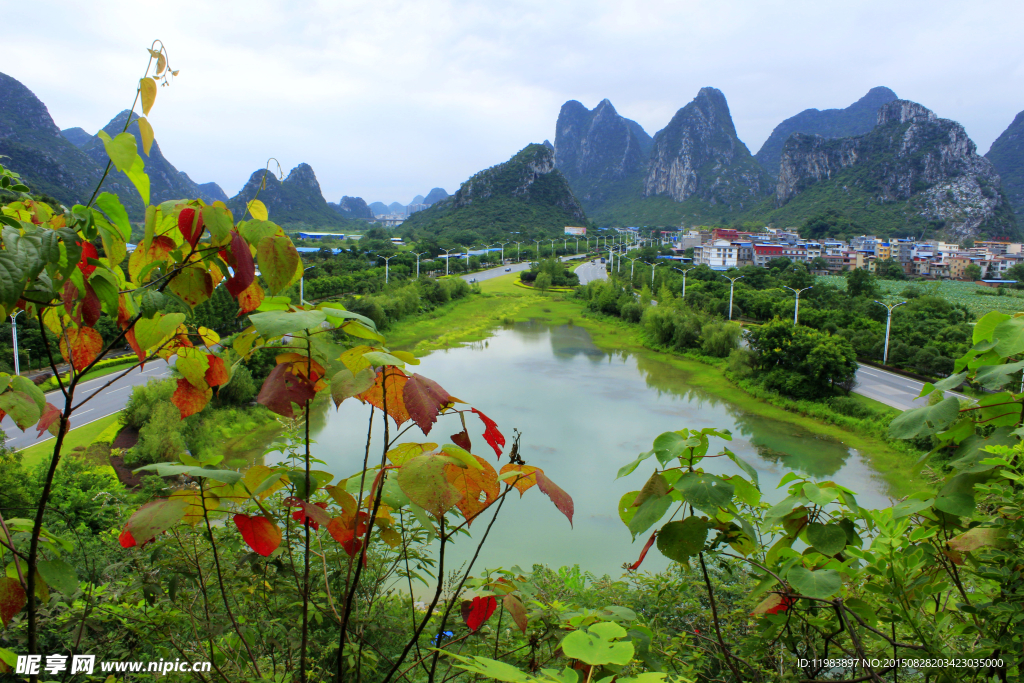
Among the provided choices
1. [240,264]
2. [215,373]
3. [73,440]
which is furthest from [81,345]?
[73,440]

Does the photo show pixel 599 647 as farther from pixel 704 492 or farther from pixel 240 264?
pixel 240 264

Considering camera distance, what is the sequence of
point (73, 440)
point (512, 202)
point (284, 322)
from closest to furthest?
point (284, 322) → point (73, 440) → point (512, 202)

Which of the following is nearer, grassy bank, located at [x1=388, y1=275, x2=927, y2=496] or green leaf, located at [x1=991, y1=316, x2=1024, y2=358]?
green leaf, located at [x1=991, y1=316, x2=1024, y2=358]

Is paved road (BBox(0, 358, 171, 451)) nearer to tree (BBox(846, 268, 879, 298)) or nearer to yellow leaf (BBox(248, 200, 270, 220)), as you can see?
yellow leaf (BBox(248, 200, 270, 220))

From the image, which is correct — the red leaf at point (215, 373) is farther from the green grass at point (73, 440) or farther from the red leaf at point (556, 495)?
the green grass at point (73, 440)

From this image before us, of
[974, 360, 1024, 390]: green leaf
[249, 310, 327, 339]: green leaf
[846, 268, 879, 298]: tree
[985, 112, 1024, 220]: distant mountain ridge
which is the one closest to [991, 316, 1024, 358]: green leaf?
[974, 360, 1024, 390]: green leaf
